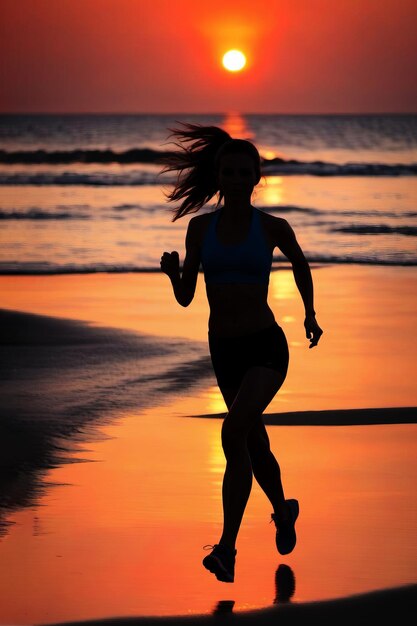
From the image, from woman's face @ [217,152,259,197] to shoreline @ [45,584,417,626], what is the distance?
172 cm

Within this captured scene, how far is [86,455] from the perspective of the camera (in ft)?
25.8

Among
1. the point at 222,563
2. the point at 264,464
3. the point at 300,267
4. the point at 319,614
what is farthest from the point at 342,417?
the point at 319,614

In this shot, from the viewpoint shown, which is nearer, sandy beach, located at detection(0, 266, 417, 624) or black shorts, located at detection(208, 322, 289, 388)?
sandy beach, located at detection(0, 266, 417, 624)

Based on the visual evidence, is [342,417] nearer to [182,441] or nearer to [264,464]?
[182,441]

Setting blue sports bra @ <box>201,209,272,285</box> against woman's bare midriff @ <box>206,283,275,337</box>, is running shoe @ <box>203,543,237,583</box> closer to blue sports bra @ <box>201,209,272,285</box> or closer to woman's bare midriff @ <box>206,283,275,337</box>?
woman's bare midriff @ <box>206,283,275,337</box>

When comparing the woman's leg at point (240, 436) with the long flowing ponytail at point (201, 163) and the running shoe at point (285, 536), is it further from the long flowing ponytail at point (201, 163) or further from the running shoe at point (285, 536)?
the long flowing ponytail at point (201, 163)

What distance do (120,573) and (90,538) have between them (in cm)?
53

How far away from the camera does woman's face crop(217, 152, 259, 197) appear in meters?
5.80

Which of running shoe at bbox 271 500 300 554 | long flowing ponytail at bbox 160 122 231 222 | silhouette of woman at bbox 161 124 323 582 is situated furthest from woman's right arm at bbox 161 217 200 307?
running shoe at bbox 271 500 300 554

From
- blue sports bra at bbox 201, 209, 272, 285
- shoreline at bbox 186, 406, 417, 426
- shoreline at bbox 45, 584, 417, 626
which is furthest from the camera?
shoreline at bbox 186, 406, 417, 426

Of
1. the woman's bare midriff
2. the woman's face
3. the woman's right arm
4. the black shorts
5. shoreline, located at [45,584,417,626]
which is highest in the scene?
the woman's face

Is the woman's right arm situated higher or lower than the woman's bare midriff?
higher

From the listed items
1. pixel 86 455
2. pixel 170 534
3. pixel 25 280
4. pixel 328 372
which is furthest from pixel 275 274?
pixel 170 534

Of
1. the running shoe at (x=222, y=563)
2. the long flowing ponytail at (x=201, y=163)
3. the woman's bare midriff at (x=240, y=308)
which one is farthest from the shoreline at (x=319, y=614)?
the long flowing ponytail at (x=201, y=163)
